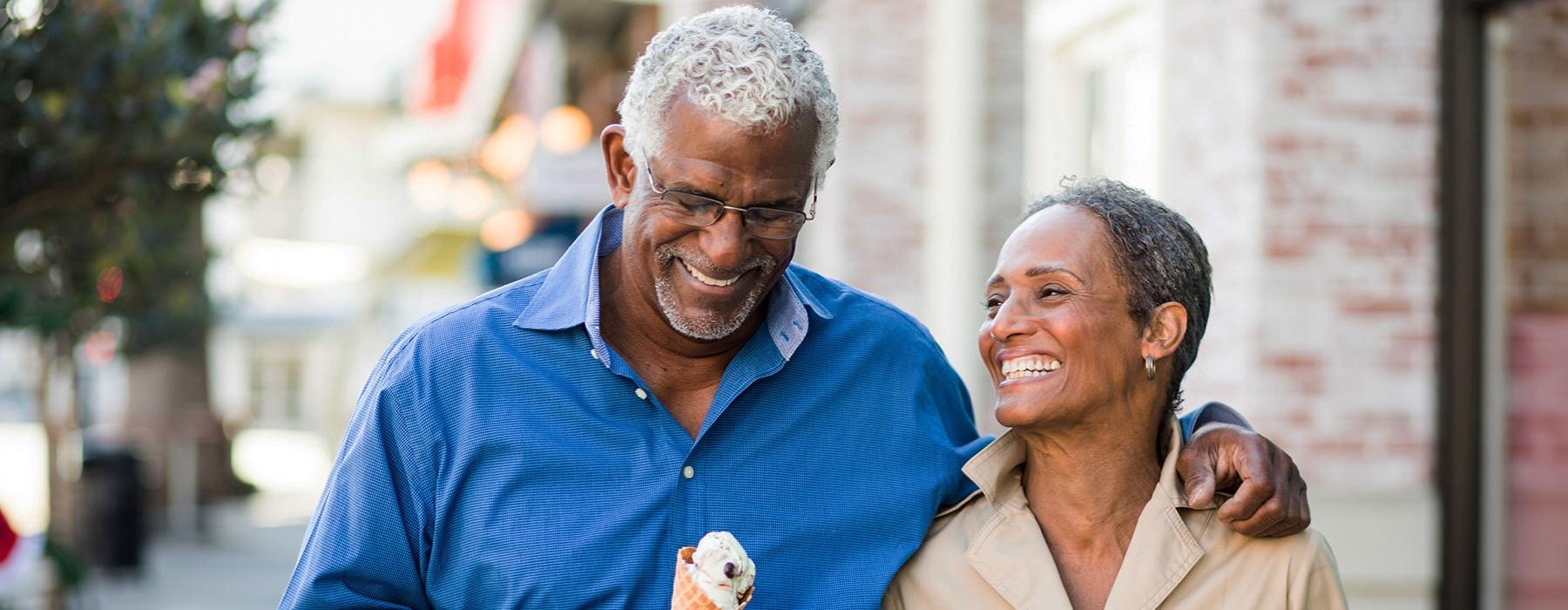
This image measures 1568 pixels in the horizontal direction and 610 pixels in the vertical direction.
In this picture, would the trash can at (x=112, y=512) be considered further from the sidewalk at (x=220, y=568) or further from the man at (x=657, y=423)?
the man at (x=657, y=423)

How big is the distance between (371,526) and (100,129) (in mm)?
3502

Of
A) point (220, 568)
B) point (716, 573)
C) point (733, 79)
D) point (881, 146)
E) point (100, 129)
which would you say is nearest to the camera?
point (716, 573)

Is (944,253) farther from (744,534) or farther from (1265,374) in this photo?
(744,534)

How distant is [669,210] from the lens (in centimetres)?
268

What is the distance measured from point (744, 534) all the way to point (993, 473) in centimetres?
44

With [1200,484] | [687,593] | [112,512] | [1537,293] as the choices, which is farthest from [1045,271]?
[112,512]

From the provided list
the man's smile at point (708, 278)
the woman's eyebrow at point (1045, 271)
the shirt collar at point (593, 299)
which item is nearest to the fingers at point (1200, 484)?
the woman's eyebrow at point (1045, 271)

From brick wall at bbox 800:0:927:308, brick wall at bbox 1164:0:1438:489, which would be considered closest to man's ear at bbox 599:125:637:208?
brick wall at bbox 1164:0:1438:489

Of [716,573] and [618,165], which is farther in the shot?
[618,165]

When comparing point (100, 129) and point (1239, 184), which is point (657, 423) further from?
point (100, 129)

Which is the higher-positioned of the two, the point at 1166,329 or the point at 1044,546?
the point at 1166,329

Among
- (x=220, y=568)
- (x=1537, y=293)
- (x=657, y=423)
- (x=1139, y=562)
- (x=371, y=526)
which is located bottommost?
(x=220, y=568)

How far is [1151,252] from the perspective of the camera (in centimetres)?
281

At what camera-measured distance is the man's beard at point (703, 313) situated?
2.71 meters
